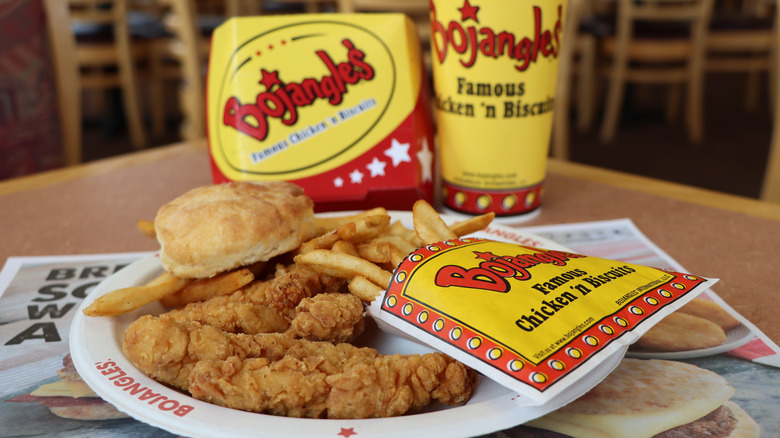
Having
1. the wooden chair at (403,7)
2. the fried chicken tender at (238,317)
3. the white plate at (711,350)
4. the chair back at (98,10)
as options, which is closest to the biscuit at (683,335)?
the white plate at (711,350)

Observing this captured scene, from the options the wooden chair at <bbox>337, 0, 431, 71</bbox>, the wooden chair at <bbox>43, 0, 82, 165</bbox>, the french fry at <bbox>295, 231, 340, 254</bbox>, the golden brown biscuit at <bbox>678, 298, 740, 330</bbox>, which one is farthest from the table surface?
the wooden chair at <bbox>337, 0, 431, 71</bbox>

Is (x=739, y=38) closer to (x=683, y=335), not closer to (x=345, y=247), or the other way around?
(x=683, y=335)

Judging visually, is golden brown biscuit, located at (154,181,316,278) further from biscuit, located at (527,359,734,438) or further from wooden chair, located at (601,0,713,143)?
Answer: wooden chair, located at (601,0,713,143)

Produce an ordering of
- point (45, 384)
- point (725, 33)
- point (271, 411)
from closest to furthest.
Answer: point (271, 411), point (45, 384), point (725, 33)

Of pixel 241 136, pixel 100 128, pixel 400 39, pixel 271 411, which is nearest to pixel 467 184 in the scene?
pixel 400 39

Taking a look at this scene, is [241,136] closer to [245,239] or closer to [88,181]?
[245,239]

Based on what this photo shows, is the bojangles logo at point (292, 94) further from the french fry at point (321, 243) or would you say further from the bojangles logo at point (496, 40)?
the french fry at point (321, 243)
